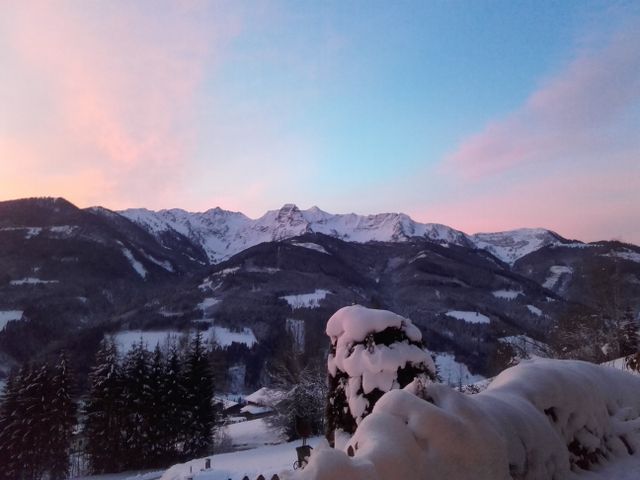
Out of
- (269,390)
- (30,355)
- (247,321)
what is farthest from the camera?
(247,321)

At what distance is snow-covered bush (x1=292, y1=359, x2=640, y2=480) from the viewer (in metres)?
3.84

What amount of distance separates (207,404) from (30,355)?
93212 millimetres

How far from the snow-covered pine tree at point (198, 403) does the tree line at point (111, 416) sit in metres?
0.08

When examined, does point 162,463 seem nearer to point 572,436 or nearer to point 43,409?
point 43,409

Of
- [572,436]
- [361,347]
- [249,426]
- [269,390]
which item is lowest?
[249,426]

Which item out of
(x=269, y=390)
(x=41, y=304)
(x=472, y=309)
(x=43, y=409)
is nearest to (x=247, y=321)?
(x=41, y=304)

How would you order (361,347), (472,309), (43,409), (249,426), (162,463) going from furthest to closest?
1. (472,309)
2. (249,426)
3. (162,463)
4. (43,409)
5. (361,347)

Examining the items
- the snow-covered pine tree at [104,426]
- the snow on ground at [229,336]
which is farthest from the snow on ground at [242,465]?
the snow on ground at [229,336]

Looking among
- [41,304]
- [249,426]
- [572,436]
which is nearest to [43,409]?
[249,426]

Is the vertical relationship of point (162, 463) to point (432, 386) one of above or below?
below

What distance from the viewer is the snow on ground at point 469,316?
154500 mm

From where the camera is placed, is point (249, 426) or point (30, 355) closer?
point (249, 426)

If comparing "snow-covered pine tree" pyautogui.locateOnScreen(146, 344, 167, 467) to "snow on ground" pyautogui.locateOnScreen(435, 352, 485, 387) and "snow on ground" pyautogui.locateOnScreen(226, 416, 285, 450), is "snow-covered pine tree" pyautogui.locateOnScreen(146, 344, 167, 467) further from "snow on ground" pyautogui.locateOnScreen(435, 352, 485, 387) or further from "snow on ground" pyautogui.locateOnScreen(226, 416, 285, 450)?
"snow on ground" pyautogui.locateOnScreen(435, 352, 485, 387)

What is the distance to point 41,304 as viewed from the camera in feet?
508
